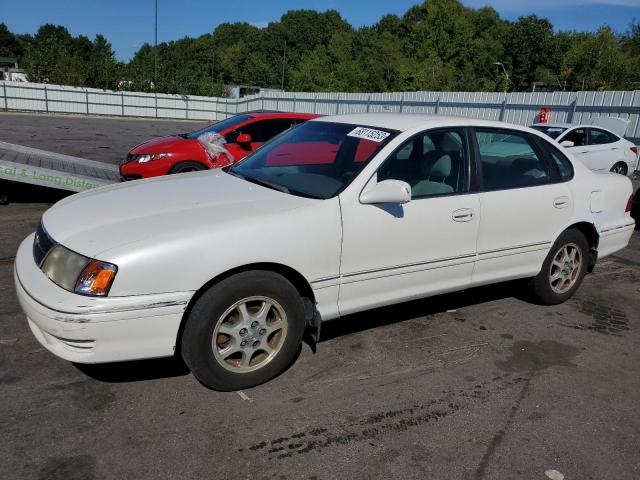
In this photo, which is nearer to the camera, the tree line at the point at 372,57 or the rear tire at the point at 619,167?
the rear tire at the point at 619,167

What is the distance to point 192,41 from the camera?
12150cm

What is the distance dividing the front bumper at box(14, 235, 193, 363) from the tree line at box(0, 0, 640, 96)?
34664 millimetres

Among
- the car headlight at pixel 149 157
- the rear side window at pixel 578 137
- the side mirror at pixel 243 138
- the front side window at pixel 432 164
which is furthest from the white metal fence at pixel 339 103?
the front side window at pixel 432 164

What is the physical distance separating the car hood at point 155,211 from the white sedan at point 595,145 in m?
10.4

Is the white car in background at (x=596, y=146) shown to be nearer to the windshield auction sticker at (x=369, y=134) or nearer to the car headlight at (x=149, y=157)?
the car headlight at (x=149, y=157)

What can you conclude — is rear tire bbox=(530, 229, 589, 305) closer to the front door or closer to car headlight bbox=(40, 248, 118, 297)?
the front door

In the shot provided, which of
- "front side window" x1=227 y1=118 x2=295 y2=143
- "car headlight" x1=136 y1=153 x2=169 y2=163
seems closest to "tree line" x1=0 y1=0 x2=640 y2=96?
"front side window" x1=227 y1=118 x2=295 y2=143

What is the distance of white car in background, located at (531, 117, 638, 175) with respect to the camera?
12320mm

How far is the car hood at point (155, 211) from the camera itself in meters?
2.88

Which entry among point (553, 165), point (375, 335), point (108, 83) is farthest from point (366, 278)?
point (108, 83)

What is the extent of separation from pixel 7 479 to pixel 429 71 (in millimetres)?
48296

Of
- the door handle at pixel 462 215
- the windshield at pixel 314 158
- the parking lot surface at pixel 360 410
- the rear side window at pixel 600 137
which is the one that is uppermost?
the windshield at pixel 314 158

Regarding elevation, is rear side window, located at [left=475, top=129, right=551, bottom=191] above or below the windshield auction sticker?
below

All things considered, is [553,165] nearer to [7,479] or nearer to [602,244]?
[602,244]
